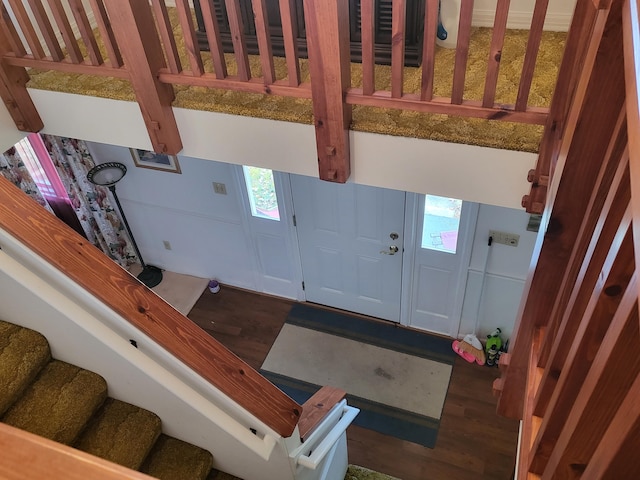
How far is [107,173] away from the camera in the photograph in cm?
447

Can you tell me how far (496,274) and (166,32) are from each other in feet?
9.40

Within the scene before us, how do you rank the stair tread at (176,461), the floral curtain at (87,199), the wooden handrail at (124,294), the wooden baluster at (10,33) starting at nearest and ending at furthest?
1. the wooden handrail at (124,294)
2. the stair tread at (176,461)
3. the wooden baluster at (10,33)
4. the floral curtain at (87,199)

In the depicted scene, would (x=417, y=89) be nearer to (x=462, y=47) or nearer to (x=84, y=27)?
(x=462, y=47)

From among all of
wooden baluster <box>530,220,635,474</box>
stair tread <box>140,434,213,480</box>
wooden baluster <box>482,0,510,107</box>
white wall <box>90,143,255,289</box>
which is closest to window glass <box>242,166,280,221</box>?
white wall <box>90,143,255,289</box>

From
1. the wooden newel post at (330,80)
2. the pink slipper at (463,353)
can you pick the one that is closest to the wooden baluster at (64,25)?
the wooden newel post at (330,80)

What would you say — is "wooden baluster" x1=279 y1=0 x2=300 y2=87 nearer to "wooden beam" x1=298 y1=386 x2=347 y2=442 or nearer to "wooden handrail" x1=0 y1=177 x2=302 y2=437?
"wooden handrail" x1=0 y1=177 x2=302 y2=437

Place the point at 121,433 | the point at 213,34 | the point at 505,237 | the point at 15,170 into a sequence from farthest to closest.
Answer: the point at 15,170
the point at 505,237
the point at 213,34
the point at 121,433

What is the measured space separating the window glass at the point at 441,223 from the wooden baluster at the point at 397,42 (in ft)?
6.33

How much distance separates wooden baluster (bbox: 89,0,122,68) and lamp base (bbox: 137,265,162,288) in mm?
3114

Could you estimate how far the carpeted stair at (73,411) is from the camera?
4.68 feet

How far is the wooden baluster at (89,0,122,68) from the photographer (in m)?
2.19

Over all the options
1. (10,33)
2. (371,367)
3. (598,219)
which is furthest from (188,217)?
(598,219)

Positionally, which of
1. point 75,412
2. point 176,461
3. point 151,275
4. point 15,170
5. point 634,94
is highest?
point 634,94

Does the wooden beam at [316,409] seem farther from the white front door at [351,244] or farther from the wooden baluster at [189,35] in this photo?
the white front door at [351,244]
